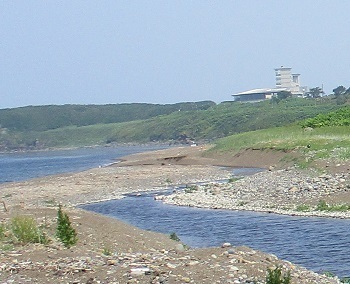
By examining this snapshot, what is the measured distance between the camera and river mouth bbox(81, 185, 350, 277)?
67.5ft

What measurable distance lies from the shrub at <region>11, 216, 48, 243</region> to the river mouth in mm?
6749

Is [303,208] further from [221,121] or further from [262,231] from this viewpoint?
[221,121]

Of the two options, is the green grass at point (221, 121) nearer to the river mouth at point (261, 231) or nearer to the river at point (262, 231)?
the river mouth at point (261, 231)

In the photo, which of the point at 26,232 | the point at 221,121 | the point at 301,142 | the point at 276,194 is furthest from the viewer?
the point at 221,121

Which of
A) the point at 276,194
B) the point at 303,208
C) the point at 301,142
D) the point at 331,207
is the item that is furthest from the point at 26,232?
the point at 301,142

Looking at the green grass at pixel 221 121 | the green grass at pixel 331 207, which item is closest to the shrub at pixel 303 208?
the green grass at pixel 331 207

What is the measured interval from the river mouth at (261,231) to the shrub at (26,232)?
6.75 metres

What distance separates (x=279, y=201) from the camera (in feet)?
107

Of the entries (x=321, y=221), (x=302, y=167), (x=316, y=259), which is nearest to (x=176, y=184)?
(x=302, y=167)

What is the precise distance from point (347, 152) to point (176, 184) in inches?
463

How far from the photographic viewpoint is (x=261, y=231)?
84.5ft

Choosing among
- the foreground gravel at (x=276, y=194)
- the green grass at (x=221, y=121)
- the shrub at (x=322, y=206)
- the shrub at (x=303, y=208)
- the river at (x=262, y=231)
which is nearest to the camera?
the river at (x=262, y=231)

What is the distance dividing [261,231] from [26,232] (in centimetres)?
994

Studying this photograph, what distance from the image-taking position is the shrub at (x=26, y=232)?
1839 cm
